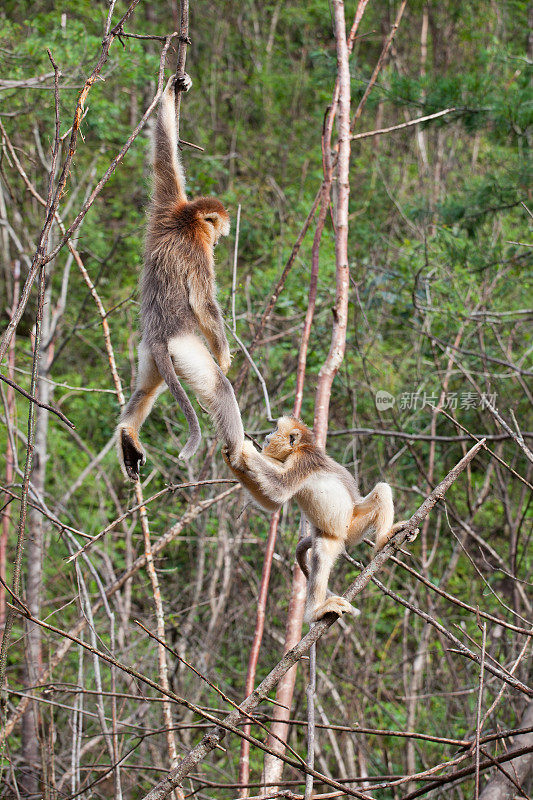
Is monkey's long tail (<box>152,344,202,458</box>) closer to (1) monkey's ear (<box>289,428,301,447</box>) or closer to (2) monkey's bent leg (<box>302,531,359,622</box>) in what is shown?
(1) monkey's ear (<box>289,428,301,447</box>)

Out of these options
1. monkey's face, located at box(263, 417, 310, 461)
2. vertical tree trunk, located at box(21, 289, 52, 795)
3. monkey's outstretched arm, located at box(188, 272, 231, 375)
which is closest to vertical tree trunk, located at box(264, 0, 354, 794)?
monkey's face, located at box(263, 417, 310, 461)

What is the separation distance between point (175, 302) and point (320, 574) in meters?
1.55

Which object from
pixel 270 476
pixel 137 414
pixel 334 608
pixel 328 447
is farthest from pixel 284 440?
pixel 328 447

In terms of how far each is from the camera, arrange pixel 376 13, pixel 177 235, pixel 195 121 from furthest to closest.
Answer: pixel 376 13 → pixel 195 121 → pixel 177 235

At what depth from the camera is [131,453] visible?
11.0 ft

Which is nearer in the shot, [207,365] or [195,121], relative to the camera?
[207,365]

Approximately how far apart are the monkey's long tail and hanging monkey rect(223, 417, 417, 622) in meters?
0.27

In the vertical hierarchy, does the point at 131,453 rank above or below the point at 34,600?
above

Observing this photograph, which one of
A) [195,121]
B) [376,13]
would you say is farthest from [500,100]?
[376,13]

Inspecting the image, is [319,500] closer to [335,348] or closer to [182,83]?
[335,348]

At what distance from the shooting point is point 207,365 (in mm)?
3551

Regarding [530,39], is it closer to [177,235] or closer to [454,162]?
[454,162]

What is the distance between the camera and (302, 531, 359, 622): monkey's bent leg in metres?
3.40

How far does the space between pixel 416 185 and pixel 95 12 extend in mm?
5776
